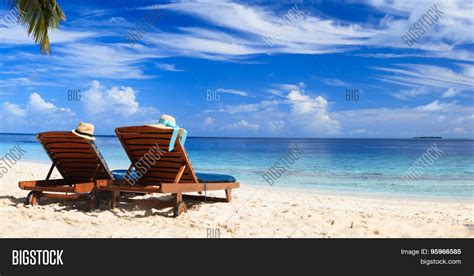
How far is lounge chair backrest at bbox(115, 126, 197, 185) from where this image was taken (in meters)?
5.42

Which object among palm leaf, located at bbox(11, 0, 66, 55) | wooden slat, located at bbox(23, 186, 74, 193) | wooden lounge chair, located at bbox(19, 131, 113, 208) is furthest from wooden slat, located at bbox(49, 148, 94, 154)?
palm leaf, located at bbox(11, 0, 66, 55)

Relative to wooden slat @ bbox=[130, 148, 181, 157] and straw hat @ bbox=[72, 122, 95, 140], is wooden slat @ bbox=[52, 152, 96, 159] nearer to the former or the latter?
straw hat @ bbox=[72, 122, 95, 140]

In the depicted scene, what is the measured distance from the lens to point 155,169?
586 cm

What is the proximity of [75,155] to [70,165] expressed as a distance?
0.31 meters

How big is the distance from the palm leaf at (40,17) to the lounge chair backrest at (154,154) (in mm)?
5504

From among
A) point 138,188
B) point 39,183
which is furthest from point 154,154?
point 39,183

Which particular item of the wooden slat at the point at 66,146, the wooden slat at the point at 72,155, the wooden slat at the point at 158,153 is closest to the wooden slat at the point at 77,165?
the wooden slat at the point at 72,155

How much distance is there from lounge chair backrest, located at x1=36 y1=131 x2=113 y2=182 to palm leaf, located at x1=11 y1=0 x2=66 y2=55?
4569mm

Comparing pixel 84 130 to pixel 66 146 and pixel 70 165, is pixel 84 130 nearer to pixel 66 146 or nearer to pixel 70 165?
pixel 66 146

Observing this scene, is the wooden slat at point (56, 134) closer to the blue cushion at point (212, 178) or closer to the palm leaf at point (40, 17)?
the blue cushion at point (212, 178)

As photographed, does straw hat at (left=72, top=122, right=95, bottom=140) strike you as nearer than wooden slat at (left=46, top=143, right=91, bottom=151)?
Yes

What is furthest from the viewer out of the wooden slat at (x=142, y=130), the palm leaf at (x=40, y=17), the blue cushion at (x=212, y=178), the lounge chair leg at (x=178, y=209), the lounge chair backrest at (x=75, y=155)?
the palm leaf at (x=40, y=17)

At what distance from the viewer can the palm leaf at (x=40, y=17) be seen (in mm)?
9438
